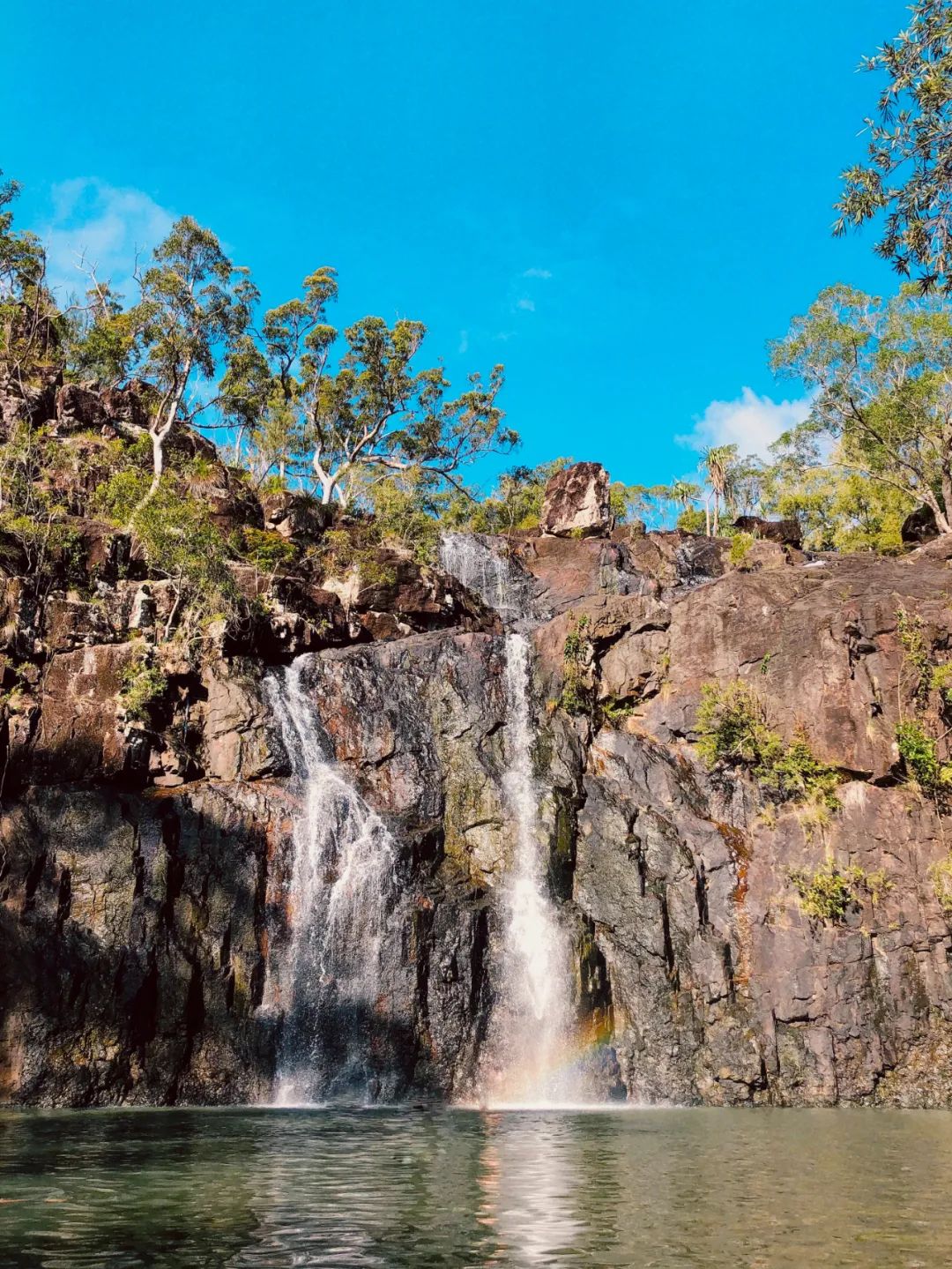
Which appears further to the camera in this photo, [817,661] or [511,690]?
[511,690]

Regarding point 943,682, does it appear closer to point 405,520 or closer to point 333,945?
point 333,945

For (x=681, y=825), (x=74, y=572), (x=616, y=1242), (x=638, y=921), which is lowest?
(x=616, y=1242)

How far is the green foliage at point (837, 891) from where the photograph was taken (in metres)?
21.2

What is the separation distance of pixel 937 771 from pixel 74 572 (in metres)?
23.3

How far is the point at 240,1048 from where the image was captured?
2048 centimetres

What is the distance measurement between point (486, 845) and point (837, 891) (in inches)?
311

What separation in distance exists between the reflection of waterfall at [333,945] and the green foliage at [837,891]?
903 cm

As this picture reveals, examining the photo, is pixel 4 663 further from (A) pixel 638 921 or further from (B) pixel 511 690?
(A) pixel 638 921

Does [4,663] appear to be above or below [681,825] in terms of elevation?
above

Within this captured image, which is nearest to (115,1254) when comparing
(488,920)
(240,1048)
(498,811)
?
(240,1048)

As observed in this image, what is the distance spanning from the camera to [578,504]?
4441 centimetres

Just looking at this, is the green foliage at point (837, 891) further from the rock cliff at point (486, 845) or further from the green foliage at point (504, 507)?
the green foliage at point (504, 507)

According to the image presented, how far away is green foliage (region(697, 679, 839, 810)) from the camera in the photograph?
76.1 ft

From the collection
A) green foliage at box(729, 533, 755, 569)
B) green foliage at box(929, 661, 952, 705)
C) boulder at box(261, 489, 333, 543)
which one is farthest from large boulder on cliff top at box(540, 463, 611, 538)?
green foliage at box(929, 661, 952, 705)
